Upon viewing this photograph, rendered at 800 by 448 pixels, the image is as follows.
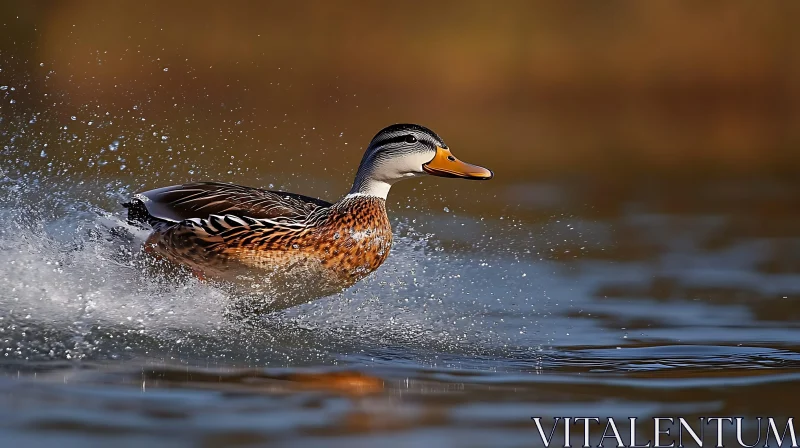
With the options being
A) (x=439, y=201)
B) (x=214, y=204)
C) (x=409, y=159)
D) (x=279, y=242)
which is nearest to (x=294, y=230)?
(x=279, y=242)

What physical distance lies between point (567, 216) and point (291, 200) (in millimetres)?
4353

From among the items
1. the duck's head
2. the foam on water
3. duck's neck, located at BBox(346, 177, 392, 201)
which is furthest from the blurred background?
the duck's head

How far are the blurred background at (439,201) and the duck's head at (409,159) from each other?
0.82 m

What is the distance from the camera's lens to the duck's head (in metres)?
6.71

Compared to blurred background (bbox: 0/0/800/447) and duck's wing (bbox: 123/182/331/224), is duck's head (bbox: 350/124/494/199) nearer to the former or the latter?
duck's wing (bbox: 123/182/331/224)

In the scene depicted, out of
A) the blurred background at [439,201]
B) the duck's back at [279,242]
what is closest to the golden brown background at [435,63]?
the blurred background at [439,201]

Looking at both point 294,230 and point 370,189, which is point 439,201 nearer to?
point 370,189

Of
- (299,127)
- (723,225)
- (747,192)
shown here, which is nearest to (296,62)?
(299,127)

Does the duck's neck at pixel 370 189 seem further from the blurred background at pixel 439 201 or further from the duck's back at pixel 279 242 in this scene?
the blurred background at pixel 439 201

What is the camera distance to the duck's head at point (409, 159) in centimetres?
671

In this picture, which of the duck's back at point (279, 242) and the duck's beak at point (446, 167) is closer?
the duck's back at point (279, 242)

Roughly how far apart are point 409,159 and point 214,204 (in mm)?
1145

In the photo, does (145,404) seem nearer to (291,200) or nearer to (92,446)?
(92,446)

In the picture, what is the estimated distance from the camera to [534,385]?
5.14 meters
